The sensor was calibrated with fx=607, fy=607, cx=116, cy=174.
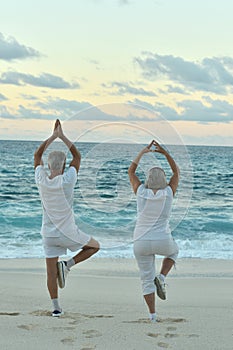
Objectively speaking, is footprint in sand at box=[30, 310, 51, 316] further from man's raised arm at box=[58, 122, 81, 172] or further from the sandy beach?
man's raised arm at box=[58, 122, 81, 172]

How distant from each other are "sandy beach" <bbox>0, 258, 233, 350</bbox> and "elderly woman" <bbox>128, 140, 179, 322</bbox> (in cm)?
42

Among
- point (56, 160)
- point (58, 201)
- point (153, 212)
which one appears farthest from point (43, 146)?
point (153, 212)

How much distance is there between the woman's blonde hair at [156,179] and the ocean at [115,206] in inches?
11.3

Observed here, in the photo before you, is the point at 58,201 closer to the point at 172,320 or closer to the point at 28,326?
the point at 28,326

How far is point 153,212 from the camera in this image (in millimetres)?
5695

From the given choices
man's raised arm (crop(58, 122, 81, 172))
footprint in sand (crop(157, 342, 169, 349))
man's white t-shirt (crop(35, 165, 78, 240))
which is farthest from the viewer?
man's raised arm (crop(58, 122, 81, 172))

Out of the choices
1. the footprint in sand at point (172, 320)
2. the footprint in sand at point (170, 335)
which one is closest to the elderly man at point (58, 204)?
the footprint in sand at point (172, 320)

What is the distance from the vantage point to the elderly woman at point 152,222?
18.6 ft

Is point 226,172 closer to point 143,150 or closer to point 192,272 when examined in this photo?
point 192,272

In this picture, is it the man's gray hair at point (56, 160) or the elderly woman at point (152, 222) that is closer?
the elderly woman at point (152, 222)

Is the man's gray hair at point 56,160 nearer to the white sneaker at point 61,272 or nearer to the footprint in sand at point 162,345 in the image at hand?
the white sneaker at point 61,272

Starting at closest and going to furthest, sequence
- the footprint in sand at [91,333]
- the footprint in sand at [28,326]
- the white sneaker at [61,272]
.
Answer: the footprint in sand at [91,333], the footprint in sand at [28,326], the white sneaker at [61,272]

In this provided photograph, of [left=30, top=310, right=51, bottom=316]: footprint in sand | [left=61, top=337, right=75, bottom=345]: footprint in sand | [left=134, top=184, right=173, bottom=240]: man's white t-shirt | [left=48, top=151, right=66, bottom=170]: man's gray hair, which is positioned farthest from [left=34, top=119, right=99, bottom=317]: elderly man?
[left=61, top=337, right=75, bottom=345]: footprint in sand

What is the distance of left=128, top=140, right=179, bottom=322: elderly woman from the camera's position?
5684 millimetres
